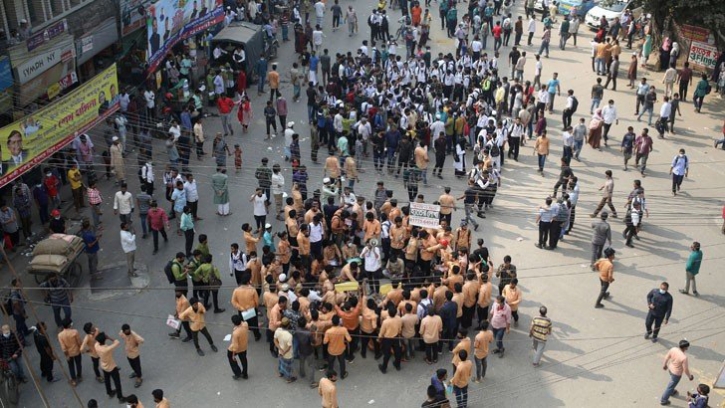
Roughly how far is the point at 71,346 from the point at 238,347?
103 inches

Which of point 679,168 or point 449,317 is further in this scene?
point 679,168

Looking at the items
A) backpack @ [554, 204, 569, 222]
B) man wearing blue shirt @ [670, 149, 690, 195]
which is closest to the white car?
man wearing blue shirt @ [670, 149, 690, 195]

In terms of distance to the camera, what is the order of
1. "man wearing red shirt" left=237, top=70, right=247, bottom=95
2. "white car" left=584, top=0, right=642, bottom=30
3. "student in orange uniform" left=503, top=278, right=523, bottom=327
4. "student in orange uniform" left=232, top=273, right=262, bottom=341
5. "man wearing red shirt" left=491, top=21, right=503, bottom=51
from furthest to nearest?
"white car" left=584, top=0, right=642, bottom=30 < "man wearing red shirt" left=491, top=21, right=503, bottom=51 < "man wearing red shirt" left=237, top=70, right=247, bottom=95 < "student in orange uniform" left=503, top=278, right=523, bottom=327 < "student in orange uniform" left=232, top=273, right=262, bottom=341

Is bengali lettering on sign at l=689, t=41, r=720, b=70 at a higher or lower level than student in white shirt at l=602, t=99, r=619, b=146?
higher

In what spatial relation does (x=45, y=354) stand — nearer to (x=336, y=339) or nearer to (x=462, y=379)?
(x=336, y=339)

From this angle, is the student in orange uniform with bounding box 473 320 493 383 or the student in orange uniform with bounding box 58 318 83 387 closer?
the student in orange uniform with bounding box 58 318 83 387

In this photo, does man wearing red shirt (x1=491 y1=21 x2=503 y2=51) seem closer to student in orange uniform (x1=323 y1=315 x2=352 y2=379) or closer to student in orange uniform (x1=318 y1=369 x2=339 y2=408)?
student in orange uniform (x1=323 y1=315 x2=352 y2=379)

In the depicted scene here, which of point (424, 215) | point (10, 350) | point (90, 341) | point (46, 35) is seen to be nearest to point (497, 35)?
point (424, 215)

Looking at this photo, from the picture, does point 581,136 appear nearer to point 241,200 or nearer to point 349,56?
point 349,56

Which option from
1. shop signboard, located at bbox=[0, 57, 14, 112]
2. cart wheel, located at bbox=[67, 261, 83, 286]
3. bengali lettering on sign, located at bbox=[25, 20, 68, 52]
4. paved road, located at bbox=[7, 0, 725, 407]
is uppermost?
bengali lettering on sign, located at bbox=[25, 20, 68, 52]

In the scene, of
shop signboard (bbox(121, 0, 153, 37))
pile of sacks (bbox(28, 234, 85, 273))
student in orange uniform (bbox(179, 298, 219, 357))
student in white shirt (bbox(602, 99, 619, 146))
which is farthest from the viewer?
student in white shirt (bbox(602, 99, 619, 146))

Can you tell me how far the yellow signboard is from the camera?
14.6m

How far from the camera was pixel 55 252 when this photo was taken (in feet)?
50.1

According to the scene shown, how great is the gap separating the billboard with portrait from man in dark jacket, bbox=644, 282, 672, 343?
13508 millimetres
